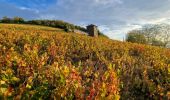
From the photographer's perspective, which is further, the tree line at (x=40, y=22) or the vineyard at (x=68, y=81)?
the tree line at (x=40, y=22)

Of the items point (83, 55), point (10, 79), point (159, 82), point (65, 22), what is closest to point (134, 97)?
point (159, 82)

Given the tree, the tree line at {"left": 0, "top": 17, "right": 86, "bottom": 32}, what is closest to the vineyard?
the tree line at {"left": 0, "top": 17, "right": 86, "bottom": 32}

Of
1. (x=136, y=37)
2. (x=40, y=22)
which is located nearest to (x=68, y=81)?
(x=40, y=22)

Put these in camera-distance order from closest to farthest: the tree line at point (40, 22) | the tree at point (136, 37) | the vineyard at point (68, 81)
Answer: the vineyard at point (68, 81)
the tree line at point (40, 22)
the tree at point (136, 37)

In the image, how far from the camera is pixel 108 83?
6.56 meters

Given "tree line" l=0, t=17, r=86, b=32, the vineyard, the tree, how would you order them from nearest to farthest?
the vineyard, "tree line" l=0, t=17, r=86, b=32, the tree

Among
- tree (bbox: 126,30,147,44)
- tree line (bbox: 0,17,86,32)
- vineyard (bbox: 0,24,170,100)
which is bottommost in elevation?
tree (bbox: 126,30,147,44)

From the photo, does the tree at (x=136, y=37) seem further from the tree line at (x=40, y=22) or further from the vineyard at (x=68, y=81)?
the vineyard at (x=68, y=81)

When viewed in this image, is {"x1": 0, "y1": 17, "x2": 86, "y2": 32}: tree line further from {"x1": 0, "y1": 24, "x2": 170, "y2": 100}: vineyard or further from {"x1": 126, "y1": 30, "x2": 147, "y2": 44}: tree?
{"x1": 0, "y1": 24, "x2": 170, "y2": 100}: vineyard

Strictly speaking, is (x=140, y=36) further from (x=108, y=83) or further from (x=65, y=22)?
(x=108, y=83)

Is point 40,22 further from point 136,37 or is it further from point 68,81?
point 68,81

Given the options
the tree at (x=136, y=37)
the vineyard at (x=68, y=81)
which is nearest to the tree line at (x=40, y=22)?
the tree at (x=136, y=37)

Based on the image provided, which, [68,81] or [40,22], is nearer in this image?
[68,81]

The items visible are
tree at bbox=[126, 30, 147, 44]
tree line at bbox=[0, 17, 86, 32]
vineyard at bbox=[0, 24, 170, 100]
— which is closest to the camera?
vineyard at bbox=[0, 24, 170, 100]
